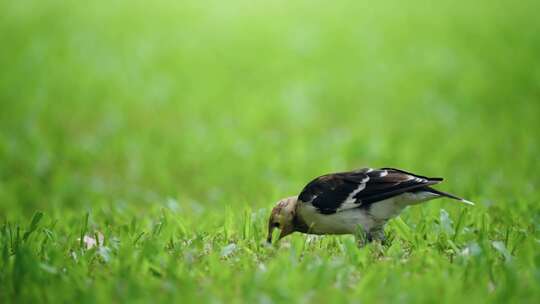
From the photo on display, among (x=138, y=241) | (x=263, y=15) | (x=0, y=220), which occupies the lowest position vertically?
Result: (x=0, y=220)

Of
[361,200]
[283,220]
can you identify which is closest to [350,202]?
[361,200]

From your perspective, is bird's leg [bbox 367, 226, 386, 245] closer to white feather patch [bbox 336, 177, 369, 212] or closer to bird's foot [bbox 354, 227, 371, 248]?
bird's foot [bbox 354, 227, 371, 248]

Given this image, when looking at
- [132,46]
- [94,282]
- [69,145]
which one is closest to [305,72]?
[132,46]

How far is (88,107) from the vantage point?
14.7m

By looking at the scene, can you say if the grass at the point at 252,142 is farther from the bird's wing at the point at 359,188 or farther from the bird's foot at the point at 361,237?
the bird's wing at the point at 359,188

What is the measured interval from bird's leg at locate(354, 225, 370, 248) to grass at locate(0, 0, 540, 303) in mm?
97

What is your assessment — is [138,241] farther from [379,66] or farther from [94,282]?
[379,66]

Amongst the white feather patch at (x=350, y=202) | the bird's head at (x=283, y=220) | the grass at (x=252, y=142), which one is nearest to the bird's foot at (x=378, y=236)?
the grass at (x=252, y=142)

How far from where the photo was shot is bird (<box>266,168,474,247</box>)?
601 cm

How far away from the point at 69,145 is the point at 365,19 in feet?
36.0

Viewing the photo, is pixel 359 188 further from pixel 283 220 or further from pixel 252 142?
pixel 252 142

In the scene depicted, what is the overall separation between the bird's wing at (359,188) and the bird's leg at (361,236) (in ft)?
0.62

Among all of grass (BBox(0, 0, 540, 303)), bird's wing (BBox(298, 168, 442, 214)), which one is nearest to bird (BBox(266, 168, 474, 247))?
bird's wing (BBox(298, 168, 442, 214))

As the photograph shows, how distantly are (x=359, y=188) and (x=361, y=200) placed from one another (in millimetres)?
118
